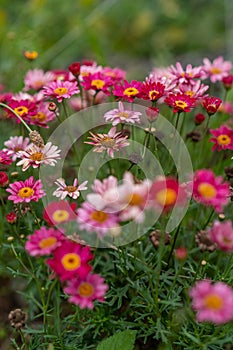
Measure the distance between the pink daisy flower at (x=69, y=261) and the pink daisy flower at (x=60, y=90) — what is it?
0.46 meters

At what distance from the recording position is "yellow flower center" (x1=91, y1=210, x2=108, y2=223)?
2.95 ft

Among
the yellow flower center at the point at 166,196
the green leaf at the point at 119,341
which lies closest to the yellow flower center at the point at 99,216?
the yellow flower center at the point at 166,196

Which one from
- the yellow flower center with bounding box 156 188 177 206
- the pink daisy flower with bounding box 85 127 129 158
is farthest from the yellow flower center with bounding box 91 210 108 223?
the pink daisy flower with bounding box 85 127 129 158

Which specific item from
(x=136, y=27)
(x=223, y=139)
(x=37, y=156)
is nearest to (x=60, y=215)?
(x=37, y=156)

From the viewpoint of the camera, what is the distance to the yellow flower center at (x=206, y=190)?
0.90 meters

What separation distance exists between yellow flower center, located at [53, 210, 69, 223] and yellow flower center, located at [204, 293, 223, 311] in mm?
322

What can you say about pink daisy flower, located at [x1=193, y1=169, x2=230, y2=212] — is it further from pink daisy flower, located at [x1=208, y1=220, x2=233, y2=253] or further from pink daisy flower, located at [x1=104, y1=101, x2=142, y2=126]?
pink daisy flower, located at [x1=104, y1=101, x2=142, y2=126]

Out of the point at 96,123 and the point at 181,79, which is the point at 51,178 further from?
the point at 181,79

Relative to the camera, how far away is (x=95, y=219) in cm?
90

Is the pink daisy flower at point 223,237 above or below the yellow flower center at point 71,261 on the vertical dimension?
above

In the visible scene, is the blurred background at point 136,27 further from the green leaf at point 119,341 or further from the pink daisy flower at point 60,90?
the green leaf at point 119,341

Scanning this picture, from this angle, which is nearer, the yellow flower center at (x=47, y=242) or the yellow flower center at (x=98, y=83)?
the yellow flower center at (x=47, y=242)

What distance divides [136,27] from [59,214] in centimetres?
269

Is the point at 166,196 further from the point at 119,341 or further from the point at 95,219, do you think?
the point at 119,341
